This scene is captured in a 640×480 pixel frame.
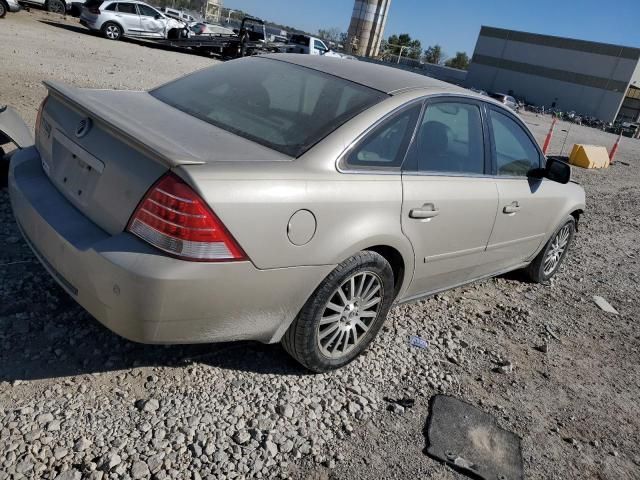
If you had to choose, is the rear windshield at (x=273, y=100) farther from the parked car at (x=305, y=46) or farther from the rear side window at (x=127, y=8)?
the parked car at (x=305, y=46)

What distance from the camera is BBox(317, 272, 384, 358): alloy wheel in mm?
3035

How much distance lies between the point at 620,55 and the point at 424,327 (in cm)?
6766

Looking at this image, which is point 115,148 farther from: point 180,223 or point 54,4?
point 54,4

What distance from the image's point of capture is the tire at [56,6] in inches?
1112

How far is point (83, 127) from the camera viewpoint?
273cm

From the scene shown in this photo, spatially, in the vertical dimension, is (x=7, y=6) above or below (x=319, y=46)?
below

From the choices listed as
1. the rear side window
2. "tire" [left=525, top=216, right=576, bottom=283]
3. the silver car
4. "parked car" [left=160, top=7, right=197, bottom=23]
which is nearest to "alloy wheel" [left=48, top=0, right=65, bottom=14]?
"parked car" [left=160, top=7, right=197, bottom=23]

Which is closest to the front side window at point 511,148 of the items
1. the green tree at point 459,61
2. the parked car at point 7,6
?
the parked car at point 7,6

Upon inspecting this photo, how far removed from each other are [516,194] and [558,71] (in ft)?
224

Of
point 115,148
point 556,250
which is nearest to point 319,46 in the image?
point 556,250

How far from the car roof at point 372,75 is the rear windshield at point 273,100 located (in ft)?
0.27

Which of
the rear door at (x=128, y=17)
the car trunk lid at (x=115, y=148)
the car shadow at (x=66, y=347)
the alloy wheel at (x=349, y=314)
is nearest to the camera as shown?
the car trunk lid at (x=115, y=148)

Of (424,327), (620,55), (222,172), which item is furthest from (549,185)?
(620,55)

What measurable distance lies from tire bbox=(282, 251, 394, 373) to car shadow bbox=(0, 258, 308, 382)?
0.23 metres
